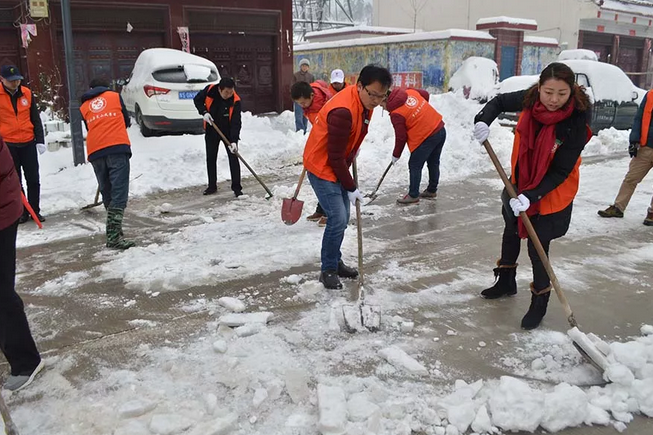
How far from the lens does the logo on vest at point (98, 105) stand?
5297 millimetres

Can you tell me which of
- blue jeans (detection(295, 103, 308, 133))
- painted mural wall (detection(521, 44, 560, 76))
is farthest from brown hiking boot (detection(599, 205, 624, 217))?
painted mural wall (detection(521, 44, 560, 76))

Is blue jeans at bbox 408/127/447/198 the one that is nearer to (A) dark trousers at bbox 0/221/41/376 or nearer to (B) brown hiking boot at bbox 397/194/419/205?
(B) brown hiking boot at bbox 397/194/419/205

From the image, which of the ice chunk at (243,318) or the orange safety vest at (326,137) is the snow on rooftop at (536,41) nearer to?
the orange safety vest at (326,137)

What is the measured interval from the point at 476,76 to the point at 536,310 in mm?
14297

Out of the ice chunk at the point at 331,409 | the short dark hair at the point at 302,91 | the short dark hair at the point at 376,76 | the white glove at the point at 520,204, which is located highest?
the short dark hair at the point at 376,76

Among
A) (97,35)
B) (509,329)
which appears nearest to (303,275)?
(509,329)

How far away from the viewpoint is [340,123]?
3854 mm

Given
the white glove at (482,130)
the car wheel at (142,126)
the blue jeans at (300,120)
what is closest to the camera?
the white glove at (482,130)

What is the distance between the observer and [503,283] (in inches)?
162

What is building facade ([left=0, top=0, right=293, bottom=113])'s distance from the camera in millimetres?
11734

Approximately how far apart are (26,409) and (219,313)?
1372 millimetres

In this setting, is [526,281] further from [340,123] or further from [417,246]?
[340,123]

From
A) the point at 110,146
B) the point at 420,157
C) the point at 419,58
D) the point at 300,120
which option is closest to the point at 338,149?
the point at 110,146

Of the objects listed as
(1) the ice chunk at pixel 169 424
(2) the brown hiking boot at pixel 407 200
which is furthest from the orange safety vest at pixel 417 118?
(1) the ice chunk at pixel 169 424
